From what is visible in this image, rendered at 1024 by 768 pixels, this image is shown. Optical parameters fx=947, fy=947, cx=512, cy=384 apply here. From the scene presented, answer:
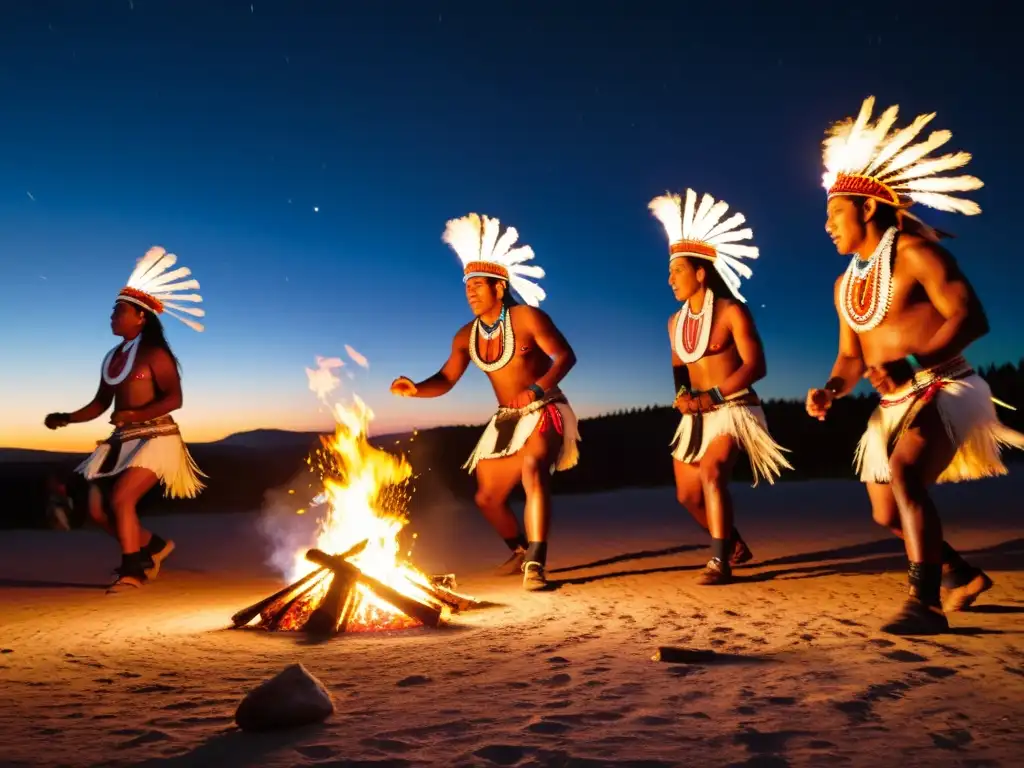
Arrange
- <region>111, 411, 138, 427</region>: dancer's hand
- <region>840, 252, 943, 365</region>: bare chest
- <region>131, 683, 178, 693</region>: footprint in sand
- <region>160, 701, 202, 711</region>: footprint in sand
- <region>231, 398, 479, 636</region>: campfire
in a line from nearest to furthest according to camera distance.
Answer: <region>160, 701, 202, 711</region>: footprint in sand < <region>131, 683, 178, 693</region>: footprint in sand < <region>840, 252, 943, 365</region>: bare chest < <region>231, 398, 479, 636</region>: campfire < <region>111, 411, 138, 427</region>: dancer's hand

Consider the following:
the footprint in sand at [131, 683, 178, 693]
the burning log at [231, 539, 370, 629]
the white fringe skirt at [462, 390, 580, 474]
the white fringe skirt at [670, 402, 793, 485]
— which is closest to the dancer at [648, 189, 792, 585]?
the white fringe skirt at [670, 402, 793, 485]

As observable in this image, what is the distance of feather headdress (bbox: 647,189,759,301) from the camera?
6059 mm

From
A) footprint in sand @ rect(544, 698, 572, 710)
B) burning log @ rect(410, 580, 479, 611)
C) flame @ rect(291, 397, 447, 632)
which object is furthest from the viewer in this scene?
flame @ rect(291, 397, 447, 632)

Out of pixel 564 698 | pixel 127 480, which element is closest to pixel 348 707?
pixel 564 698

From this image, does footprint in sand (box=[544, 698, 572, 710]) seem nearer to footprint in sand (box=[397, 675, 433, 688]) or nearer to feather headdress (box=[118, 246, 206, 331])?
footprint in sand (box=[397, 675, 433, 688])

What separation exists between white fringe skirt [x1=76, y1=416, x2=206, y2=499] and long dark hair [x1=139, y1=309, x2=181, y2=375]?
500 millimetres

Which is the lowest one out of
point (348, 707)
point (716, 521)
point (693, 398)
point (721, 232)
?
point (348, 707)

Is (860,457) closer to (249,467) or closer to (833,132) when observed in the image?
(833,132)

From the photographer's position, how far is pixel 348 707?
288cm

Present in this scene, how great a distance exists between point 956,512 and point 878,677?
28.0 feet

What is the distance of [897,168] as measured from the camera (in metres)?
4.31

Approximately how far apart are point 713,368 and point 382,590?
101 inches

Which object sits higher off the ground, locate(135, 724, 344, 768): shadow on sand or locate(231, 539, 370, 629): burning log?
locate(231, 539, 370, 629): burning log

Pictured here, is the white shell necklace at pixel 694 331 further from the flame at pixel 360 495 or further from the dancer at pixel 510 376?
the flame at pixel 360 495
